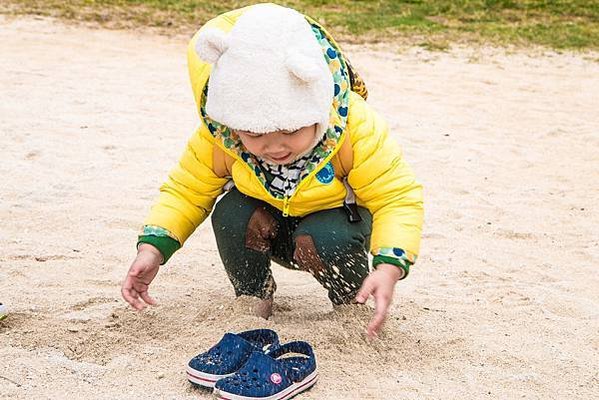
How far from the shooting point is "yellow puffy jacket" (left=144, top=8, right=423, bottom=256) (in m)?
2.71

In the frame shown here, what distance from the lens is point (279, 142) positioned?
8.29ft

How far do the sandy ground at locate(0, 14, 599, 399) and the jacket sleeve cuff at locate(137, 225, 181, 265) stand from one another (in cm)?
26

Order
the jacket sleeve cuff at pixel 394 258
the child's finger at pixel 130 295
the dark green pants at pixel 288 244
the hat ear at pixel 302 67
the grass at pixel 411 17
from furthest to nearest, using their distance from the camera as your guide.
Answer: the grass at pixel 411 17
the dark green pants at pixel 288 244
the child's finger at pixel 130 295
the jacket sleeve cuff at pixel 394 258
the hat ear at pixel 302 67

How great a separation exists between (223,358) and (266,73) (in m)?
0.73

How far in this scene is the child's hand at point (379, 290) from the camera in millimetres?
2484

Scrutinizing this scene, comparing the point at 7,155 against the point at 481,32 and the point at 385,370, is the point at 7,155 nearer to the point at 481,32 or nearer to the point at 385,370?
the point at 385,370

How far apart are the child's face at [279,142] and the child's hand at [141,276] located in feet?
1.49

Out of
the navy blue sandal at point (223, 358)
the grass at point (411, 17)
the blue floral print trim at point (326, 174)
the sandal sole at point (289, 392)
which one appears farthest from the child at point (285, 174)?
the grass at point (411, 17)

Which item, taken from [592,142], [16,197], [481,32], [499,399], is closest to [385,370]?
[499,399]

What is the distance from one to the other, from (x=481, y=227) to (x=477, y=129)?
199 centimetres

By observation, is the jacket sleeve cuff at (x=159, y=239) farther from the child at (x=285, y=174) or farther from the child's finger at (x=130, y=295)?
the child's finger at (x=130, y=295)

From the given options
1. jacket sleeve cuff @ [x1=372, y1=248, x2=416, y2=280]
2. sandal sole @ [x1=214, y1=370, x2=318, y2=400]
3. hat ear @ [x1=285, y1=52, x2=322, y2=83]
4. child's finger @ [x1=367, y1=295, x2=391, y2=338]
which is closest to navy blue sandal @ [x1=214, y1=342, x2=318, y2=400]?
sandal sole @ [x1=214, y1=370, x2=318, y2=400]

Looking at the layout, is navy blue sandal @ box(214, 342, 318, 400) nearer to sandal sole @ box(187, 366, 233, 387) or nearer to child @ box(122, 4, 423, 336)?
sandal sole @ box(187, 366, 233, 387)

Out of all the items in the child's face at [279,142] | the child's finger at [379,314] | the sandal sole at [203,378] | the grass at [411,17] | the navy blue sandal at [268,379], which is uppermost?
the child's face at [279,142]
